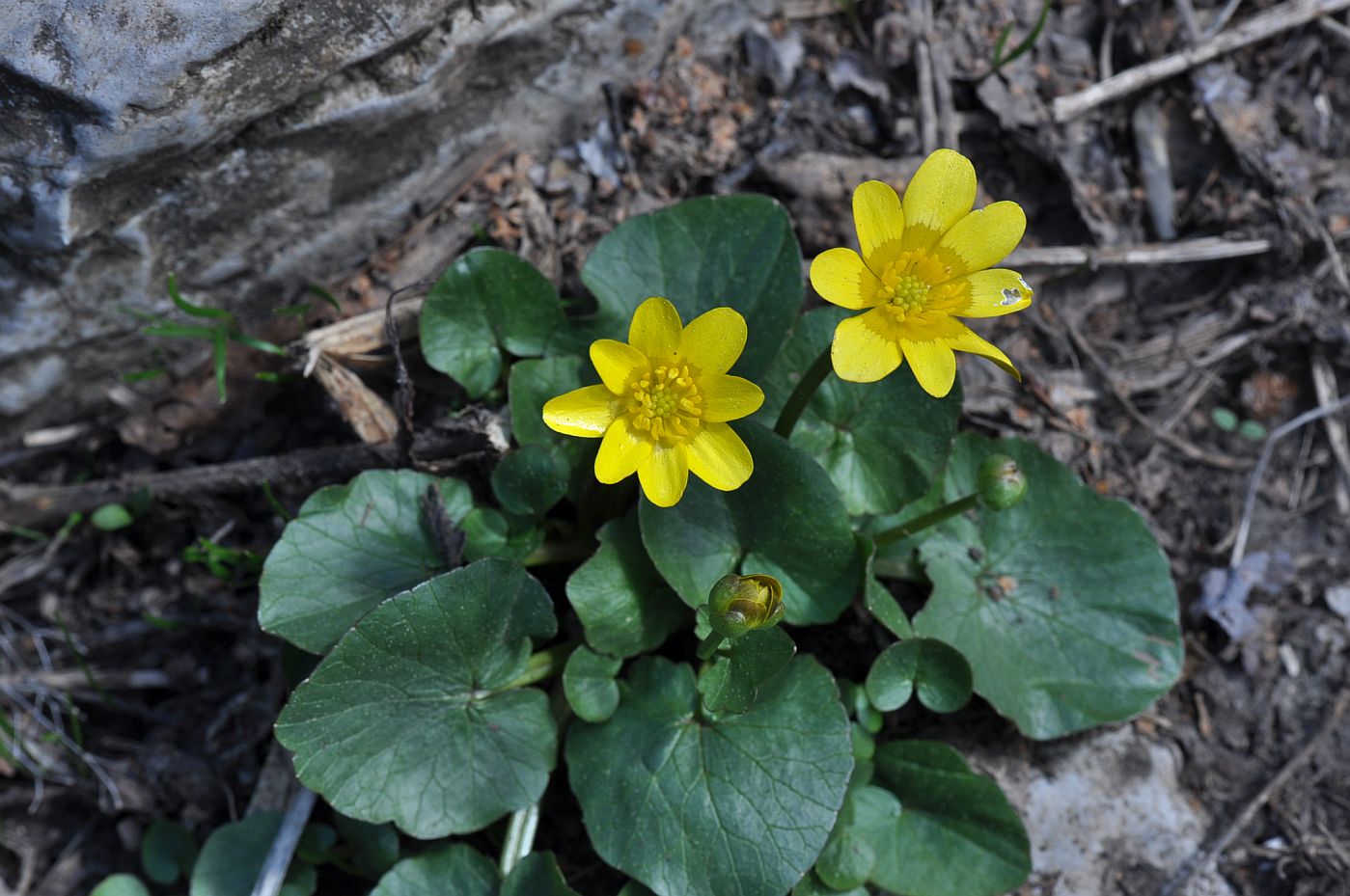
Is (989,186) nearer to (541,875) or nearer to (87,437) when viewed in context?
(541,875)

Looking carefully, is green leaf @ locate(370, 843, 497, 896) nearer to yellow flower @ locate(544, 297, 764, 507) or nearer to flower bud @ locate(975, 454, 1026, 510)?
yellow flower @ locate(544, 297, 764, 507)

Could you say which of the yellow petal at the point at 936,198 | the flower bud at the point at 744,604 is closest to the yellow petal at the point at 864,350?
the yellow petal at the point at 936,198

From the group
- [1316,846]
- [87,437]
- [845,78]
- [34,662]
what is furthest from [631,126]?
[1316,846]

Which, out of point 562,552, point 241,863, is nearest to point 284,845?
→ point 241,863

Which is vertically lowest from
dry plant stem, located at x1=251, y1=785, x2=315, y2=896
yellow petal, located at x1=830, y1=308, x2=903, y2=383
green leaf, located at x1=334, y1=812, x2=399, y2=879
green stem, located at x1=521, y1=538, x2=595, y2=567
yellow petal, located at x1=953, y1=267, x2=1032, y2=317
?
green leaf, located at x1=334, y1=812, x2=399, y2=879

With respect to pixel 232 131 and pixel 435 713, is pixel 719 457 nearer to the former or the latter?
pixel 435 713

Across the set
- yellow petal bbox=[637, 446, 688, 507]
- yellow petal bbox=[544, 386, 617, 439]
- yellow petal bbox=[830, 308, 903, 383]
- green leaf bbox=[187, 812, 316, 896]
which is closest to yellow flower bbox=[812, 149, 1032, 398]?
yellow petal bbox=[830, 308, 903, 383]

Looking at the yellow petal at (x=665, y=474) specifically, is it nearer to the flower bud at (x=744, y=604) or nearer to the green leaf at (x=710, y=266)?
the flower bud at (x=744, y=604)
